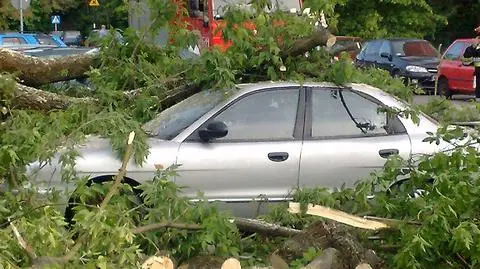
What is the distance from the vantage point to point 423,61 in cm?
2517

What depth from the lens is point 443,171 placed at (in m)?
5.70

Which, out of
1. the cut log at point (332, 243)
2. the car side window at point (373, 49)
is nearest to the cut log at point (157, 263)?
the cut log at point (332, 243)

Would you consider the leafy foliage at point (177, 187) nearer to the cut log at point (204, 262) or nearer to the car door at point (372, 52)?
the cut log at point (204, 262)

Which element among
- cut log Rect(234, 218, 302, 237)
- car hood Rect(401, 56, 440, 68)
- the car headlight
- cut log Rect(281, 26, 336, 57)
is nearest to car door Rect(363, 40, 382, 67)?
car hood Rect(401, 56, 440, 68)

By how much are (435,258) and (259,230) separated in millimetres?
1213

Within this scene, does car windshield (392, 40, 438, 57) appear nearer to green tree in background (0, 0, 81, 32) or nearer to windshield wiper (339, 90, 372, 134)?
windshield wiper (339, 90, 372, 134)

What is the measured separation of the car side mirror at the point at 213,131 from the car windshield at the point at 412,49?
61.8 ft

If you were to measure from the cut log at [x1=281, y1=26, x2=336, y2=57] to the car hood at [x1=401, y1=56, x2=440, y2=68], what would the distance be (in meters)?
17.3

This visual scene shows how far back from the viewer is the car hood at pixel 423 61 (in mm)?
24672

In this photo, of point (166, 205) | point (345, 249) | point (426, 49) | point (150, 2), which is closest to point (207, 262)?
point (166, 205)

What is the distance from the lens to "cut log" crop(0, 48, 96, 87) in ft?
28.4

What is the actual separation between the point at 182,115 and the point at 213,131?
0.40 m

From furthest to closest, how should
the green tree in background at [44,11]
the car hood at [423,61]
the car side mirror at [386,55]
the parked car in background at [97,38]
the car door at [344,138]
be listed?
the green tree in background at [44,11]
the car side mirror at [386,55]
the car hood at [423,61]
the parked car in background at [97,38]
the car door at [344,138]

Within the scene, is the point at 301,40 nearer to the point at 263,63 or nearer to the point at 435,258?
the point at 263,63
